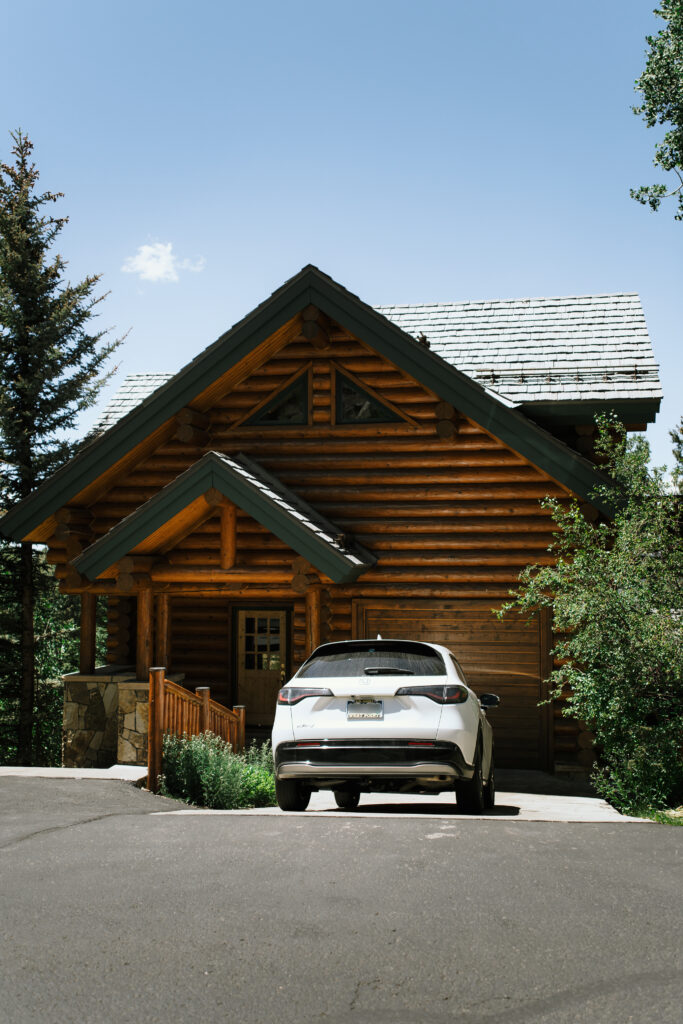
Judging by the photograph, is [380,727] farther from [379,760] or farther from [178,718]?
[178,718]

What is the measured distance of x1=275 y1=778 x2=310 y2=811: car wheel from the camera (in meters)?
8.79

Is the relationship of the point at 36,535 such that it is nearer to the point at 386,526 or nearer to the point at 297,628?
the point at 297,628

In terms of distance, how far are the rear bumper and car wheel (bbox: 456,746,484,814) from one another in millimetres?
303

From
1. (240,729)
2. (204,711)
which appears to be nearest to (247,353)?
(204,711)

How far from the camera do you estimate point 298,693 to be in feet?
27.5

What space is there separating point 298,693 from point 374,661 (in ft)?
2.41

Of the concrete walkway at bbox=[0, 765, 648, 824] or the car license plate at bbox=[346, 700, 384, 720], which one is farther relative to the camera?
Answer: the concrete walkway at bbox=[0, 765, 648, 824]

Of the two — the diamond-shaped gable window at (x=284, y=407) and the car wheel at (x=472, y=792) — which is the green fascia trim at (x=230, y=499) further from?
the car wheel at (x=472, y=792)

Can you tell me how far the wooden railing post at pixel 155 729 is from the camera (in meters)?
11.2

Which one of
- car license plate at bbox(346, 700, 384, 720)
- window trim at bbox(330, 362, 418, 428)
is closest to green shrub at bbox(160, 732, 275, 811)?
car license plate at bbox(346, 700, 384, 720)

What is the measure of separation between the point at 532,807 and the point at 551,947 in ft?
18.2

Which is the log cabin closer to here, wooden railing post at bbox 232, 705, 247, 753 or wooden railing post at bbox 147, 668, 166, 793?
wooden railing post at bbox 232, 705, 247, 753

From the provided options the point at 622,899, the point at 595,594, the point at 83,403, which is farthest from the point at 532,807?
the point at 83,403

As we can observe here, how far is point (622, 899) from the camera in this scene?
5773 millimetres
